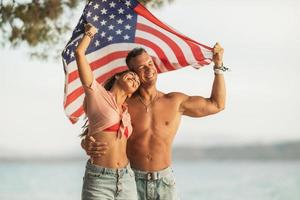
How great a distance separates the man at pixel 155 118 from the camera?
4441mm

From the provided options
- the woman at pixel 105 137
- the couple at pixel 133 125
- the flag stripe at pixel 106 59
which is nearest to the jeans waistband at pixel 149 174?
the couple at pixel 133 125

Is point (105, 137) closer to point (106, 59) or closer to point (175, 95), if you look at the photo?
point (175, 95)

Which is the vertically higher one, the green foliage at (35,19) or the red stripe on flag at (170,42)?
the green foliage at (35,19)

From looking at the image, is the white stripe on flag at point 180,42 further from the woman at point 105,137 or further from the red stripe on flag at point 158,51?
the woman at point 105,137

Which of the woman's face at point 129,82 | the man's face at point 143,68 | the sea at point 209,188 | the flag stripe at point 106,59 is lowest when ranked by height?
the woman's face at point 129,82

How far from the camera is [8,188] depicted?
67.8 feet

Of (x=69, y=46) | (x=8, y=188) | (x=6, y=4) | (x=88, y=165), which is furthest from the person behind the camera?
(x=8, y=188)

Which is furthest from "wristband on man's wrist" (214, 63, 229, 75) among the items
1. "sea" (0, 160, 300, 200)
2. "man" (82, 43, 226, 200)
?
"sea" (0, 160, 300, 200)

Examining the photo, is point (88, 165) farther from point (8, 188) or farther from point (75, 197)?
point (8, 188)

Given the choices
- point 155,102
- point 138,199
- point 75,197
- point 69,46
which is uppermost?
point 75,197

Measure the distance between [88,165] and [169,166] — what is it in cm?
64

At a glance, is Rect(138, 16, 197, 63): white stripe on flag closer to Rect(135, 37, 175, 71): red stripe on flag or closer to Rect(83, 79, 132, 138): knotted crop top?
Rect(135, 37, 175, 71): red stripe on flag

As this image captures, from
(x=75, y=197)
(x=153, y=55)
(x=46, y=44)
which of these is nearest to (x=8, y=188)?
(x=75, y=197)

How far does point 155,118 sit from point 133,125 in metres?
0.17
